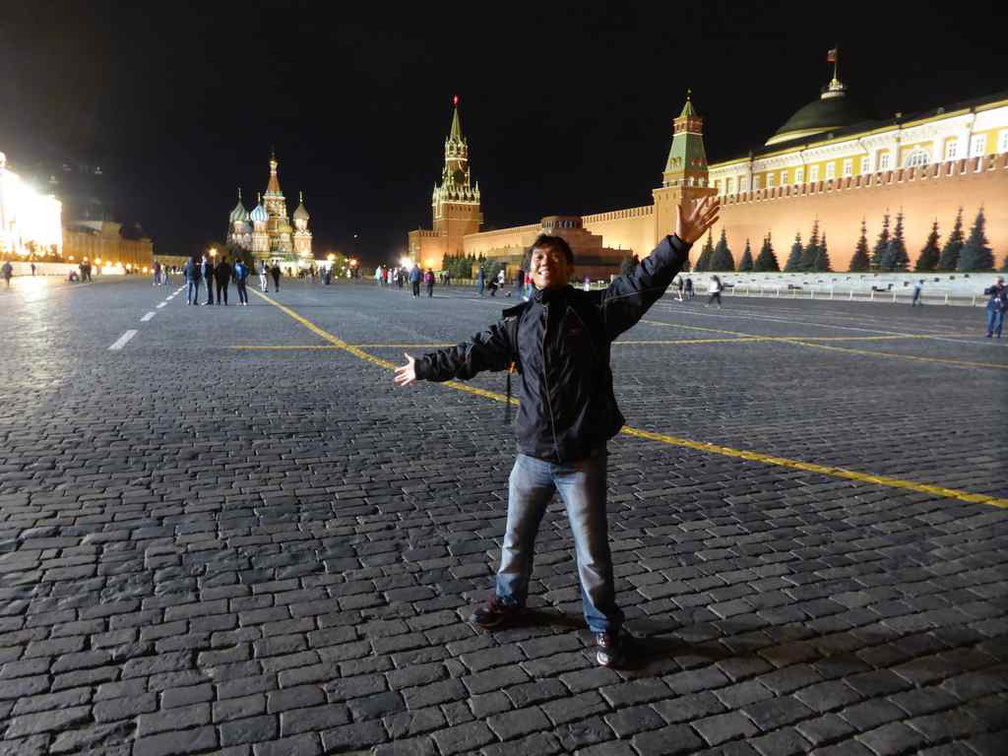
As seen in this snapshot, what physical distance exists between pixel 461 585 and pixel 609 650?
2.66 ft

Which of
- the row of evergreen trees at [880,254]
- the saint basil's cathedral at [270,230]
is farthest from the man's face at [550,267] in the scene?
the saint basil's cathedral at [270,230]

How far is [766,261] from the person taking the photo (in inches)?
2063

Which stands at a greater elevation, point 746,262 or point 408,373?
point 746,262

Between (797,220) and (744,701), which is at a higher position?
(797,220)

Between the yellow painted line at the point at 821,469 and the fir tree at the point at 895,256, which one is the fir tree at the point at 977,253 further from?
the yellow painted line at the point at 821,469

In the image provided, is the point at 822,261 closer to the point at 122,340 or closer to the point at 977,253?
the point at 977,253

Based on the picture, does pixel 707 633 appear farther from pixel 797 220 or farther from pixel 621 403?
pixel 797 220

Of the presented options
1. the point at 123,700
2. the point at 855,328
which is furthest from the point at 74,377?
the point at 855,328

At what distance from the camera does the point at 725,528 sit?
408 cm

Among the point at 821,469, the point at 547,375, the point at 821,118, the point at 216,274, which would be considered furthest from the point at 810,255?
the point at 547,375

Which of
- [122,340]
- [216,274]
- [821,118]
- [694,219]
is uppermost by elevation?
[821,118]

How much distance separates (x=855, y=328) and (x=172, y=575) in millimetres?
17481

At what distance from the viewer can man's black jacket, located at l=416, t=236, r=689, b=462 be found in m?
2.76

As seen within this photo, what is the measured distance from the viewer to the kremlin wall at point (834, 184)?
143 ft
